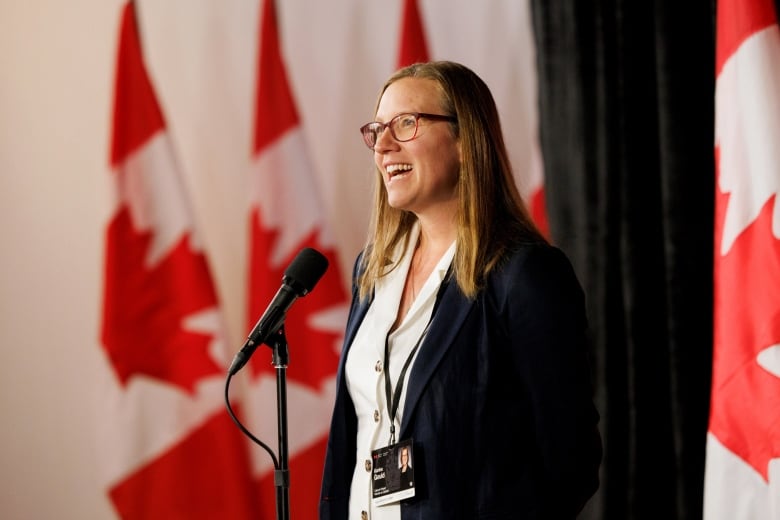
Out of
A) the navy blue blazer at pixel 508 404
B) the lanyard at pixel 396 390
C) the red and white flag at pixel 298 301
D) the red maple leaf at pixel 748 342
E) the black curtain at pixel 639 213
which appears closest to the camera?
the navy blue blazer at pixel 508 404

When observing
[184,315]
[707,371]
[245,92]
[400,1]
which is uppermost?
[400,1]

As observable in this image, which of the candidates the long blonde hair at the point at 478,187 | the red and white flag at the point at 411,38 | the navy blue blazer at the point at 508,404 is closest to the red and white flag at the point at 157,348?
the red and white flag at the point at 411,38

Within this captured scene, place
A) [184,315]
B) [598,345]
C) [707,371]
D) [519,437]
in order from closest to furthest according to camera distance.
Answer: [519,437]
[707,371]
[598,345]
[184,315]

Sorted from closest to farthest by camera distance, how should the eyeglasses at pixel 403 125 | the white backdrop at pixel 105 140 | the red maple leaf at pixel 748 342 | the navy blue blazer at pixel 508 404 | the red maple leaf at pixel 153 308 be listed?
the navy blue blazer at pixel 508 404 < the eyeglasses at pixel 403 125 < the red maple leaf at pixel 748 342 < the red maple leaf at pixel 153 308 < the white backdrop at pixel 105 140

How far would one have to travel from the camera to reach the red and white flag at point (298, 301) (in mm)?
3797

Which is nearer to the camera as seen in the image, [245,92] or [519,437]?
[519,437]

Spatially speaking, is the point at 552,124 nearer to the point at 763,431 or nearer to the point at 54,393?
the point at 763,431

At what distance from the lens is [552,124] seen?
3.68 metres

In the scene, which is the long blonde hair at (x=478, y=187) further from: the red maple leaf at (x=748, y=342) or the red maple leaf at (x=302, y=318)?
the red maple leaf at (x=302, y=318)

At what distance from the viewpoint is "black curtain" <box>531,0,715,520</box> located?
3.25 metres

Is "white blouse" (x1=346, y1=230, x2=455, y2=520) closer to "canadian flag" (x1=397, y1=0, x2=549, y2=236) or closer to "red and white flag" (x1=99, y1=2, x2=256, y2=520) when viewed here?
"red and white flag" (x1=99, y1=2, x2=256, y2=520)

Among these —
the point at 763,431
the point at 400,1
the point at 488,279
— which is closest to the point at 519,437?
the point at 488,279

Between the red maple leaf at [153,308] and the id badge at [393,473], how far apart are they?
6.82ft

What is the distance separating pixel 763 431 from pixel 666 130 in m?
1.14
